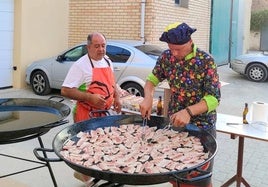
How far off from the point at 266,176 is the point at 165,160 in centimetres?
269

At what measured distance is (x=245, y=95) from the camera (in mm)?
9922

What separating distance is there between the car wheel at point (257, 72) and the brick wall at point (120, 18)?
295 centimetres

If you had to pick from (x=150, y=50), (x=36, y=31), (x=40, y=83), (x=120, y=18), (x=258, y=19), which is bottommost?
(x=40, y=83)

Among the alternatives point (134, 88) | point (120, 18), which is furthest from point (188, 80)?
point (120, 18)

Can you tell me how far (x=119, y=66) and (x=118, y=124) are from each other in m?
5.23

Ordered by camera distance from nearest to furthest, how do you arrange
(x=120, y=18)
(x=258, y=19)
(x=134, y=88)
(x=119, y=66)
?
(x=134, y=88) → (x=119, y=66) → (x=120, y=18) → (x=258, y=19)

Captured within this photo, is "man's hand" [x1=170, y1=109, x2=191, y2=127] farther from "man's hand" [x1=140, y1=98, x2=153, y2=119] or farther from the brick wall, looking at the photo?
the brick wall

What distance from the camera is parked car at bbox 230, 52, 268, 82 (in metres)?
12.1

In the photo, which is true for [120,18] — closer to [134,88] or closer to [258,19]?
[134,88]

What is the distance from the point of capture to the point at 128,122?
9.31 ft

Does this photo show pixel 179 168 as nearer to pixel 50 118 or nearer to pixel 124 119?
pixel 124 119

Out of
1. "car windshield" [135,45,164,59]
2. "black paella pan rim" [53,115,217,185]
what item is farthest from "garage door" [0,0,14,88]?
"black paella pan rim" [53,115,217,185]

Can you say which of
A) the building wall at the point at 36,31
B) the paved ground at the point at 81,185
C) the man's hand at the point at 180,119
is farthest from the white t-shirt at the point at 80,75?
the building wall at the point at 36,31

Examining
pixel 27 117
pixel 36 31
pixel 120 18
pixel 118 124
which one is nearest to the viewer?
pixel 118 124
